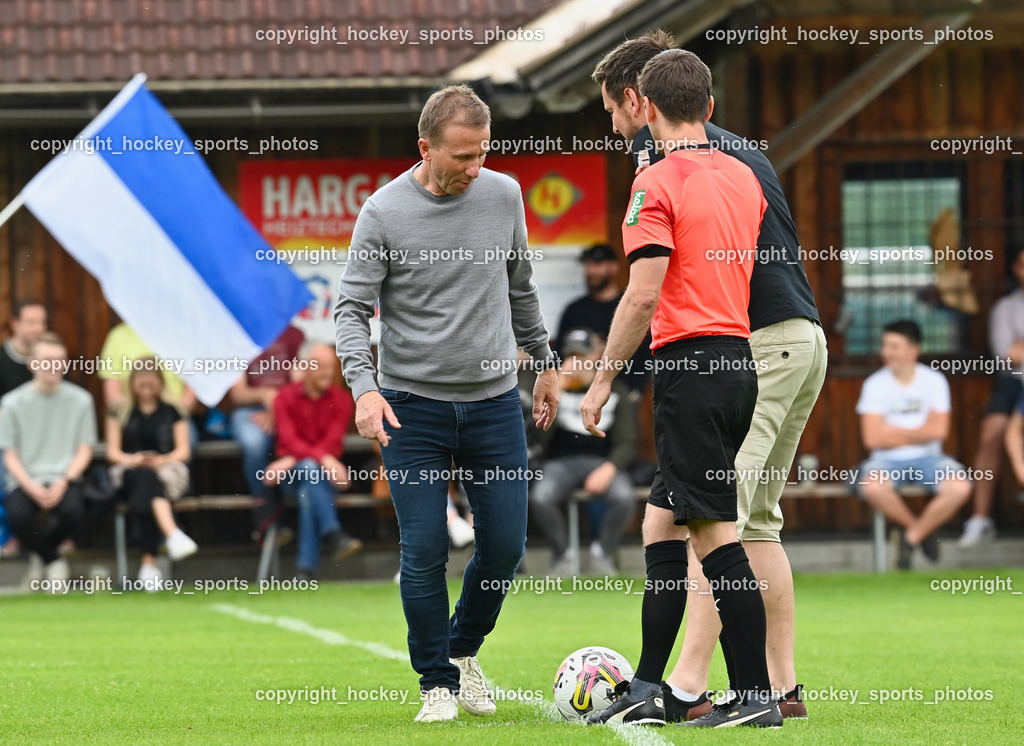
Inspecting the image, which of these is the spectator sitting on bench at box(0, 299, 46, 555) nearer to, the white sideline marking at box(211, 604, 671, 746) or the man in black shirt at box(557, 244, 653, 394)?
the white sideline marking at box(211, 604, 671, 746)

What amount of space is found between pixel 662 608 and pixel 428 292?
55.0 inches

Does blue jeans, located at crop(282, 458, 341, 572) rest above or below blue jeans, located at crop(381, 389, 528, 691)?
below

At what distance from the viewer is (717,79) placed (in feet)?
42.5

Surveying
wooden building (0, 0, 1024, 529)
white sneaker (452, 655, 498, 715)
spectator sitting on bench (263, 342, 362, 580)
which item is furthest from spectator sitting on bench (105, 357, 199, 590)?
white sneaker (452, 655, 498, 715)

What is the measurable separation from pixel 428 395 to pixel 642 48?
57.6 inches

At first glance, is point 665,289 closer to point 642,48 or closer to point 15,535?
point 642,48

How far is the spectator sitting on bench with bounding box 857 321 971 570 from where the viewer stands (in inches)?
525

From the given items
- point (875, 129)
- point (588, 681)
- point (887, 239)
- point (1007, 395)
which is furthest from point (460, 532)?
point (588, 681)

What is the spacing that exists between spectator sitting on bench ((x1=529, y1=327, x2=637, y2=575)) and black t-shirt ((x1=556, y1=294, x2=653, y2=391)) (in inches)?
3.5

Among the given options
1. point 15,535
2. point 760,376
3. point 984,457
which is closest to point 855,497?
point 984,457

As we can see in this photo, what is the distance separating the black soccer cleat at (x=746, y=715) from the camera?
5289mm

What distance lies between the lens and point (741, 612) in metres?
5.22

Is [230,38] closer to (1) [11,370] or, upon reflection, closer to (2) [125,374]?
(2) [125,374]

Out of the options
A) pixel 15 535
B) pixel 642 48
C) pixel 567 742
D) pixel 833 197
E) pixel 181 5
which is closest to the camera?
pixel 567 742
